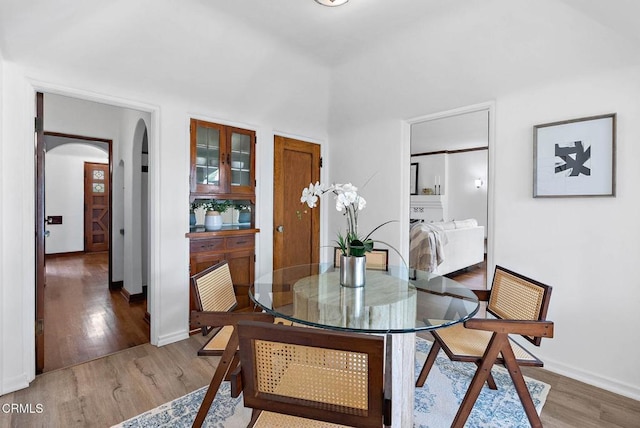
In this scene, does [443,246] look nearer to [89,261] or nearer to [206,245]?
[206,245]

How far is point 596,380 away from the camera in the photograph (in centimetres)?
234

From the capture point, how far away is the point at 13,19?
6.30ft

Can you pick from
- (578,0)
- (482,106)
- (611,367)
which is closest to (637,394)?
(611,367)

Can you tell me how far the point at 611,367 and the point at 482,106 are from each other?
2.18 m

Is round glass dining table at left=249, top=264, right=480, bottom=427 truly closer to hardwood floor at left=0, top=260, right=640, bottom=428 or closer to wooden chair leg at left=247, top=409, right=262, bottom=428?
wooden chair leg at left=247, top=409, right=262, bottom=428

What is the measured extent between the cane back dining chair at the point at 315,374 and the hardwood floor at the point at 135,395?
1411 mm

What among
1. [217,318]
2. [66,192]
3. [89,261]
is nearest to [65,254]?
[89,261]

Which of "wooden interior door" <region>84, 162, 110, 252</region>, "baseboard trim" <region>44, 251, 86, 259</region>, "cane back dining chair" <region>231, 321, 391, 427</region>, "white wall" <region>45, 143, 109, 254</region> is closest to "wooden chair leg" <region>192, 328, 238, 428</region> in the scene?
"cane back dining chair" <region>231, 321, 391, 427</region>

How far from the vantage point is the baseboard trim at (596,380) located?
2201mm

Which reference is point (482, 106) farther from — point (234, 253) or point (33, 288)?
point (33, 288)

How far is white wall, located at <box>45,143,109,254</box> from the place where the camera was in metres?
7.32

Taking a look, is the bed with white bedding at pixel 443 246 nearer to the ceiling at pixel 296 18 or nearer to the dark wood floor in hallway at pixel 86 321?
the ceiling at pixel 296 18

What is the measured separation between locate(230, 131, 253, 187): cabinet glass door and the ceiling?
1059 millimetres

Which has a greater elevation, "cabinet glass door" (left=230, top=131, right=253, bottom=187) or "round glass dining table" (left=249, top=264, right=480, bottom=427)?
"cabinet glass door" (left=230, top=131, right=253, bottom=187)
